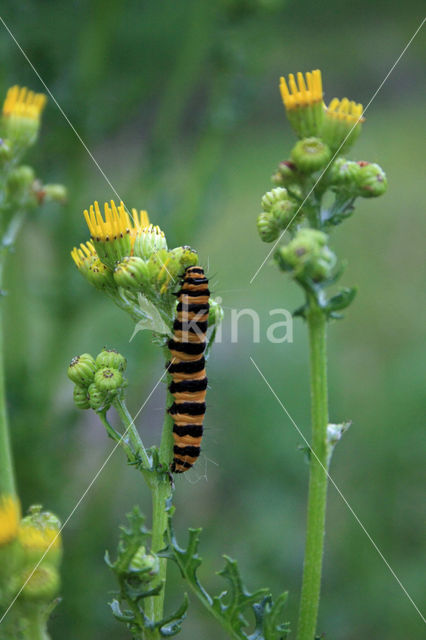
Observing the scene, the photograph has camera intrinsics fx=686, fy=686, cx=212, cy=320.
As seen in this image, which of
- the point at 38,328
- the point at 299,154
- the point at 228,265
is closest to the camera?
the point at 299,154

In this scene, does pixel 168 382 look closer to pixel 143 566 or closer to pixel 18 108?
pixel 143 566

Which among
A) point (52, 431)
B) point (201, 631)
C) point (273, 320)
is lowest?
point (201, 631)

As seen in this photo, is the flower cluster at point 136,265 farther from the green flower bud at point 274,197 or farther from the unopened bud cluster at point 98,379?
the green flower bud at point 274,197

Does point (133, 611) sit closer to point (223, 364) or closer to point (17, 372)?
point (17, 372)

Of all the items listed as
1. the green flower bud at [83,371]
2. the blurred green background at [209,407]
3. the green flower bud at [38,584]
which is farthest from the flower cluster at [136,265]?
the blurred green background at [209,407]

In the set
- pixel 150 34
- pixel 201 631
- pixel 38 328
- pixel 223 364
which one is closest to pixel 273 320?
pixel 223 364

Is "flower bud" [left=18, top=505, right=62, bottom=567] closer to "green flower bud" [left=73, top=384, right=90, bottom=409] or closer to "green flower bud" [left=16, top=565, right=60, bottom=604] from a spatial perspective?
"green flower bud" [left=16, top=565, right=60, bottom=604]

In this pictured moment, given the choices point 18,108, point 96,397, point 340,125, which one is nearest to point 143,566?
point 96,397

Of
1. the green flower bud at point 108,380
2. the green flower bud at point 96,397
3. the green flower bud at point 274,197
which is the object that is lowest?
the green flower bud at point 96,397
